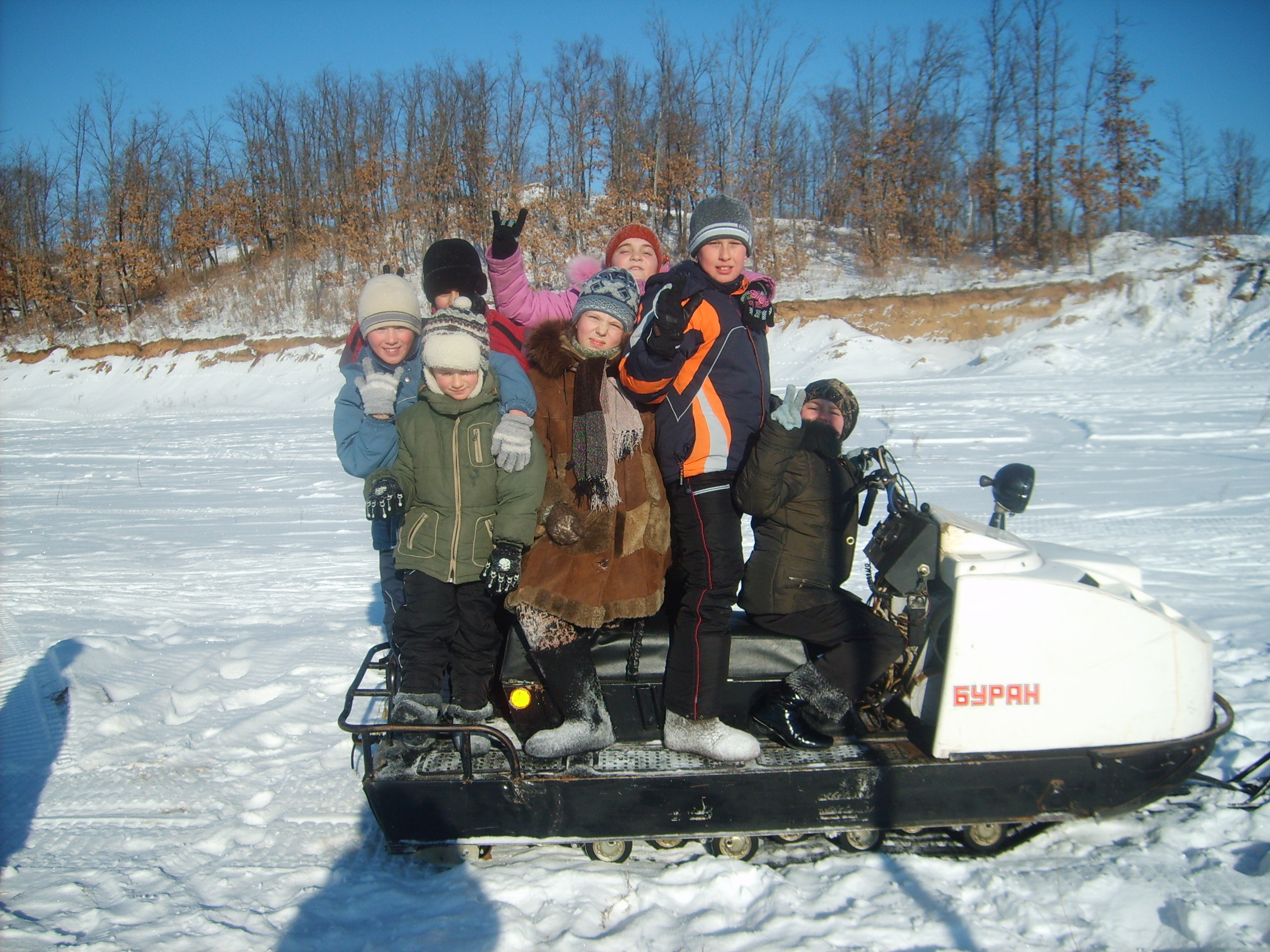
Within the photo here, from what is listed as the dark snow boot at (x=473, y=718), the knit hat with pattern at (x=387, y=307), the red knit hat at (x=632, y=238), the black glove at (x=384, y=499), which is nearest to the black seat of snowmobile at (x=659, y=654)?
the dark snow boot at (x=473, y=718)

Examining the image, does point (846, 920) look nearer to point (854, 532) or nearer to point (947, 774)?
point (947, 774)

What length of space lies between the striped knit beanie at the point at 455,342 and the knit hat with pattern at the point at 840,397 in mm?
1183

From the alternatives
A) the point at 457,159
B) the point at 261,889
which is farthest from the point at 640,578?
the point at 457,159

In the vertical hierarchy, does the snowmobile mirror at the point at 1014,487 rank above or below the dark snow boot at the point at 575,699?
above

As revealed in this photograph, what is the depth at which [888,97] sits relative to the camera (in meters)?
29.5

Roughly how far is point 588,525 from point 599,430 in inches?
12.9

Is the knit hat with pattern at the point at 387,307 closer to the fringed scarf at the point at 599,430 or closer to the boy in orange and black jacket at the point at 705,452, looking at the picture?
the fringed scarf at the point at 599,430

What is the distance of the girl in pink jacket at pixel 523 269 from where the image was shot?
341 cm

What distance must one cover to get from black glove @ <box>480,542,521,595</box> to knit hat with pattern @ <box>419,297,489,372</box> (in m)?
0.62


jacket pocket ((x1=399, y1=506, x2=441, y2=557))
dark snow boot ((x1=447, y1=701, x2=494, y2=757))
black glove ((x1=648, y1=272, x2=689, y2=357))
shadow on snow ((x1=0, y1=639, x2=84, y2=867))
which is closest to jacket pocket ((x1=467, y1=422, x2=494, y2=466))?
jacket pocket ((x1=399, y1=506, x2=441, y2=557))

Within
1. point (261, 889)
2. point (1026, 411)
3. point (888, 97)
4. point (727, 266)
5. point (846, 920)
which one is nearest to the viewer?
point (846, 920)

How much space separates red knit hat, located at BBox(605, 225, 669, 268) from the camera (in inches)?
138

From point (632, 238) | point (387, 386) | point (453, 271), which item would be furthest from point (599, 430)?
point (632, 238)

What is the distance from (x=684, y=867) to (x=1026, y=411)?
10.3 metres
